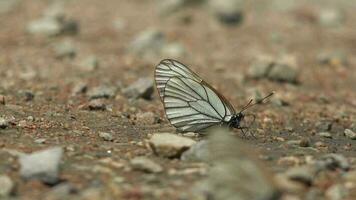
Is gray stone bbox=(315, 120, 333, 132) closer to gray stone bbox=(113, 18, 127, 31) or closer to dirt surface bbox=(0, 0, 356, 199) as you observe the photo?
dirt surface bbox=(0, 0, 356, 199)

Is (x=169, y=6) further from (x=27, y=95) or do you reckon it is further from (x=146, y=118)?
(x=146, y=118)

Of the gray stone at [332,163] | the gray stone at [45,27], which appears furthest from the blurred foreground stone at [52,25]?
the gray stone at [332,163]

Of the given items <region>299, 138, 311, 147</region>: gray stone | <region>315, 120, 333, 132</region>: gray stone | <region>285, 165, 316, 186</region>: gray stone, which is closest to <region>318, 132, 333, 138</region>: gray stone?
<region>315, 120, 333, 132</region>: gray stone

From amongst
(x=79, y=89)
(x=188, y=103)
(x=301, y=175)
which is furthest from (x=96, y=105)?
(x=301, y=175)

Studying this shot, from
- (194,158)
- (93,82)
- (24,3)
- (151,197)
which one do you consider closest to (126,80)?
(93,82)

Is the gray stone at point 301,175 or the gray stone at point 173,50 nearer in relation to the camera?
the gray stone at point 301,175

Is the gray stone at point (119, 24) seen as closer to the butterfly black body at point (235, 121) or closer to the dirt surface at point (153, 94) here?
the dirt surface at point (153, 94)
